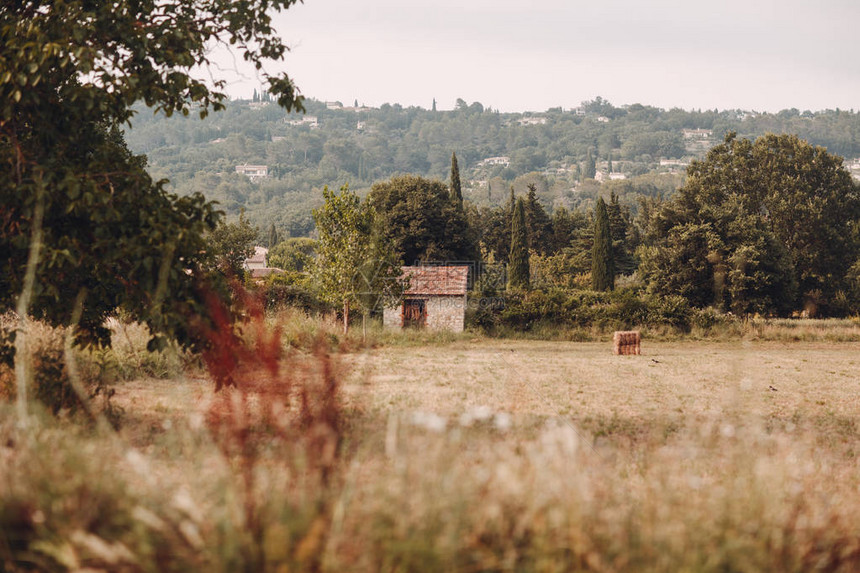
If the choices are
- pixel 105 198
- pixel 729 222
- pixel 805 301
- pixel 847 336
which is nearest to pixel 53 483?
pixel 105 198

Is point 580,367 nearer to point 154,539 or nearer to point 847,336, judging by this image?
point 154,539

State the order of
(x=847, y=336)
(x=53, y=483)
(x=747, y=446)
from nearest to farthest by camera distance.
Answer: (x=53, y=483)
(x=747, y=446)
(x=847, y=336)

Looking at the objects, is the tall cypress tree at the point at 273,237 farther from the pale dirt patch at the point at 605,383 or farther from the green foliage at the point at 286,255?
the pale dirt patch at the point at 605,383

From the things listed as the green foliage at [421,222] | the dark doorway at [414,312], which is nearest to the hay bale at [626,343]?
the dark doorway at [414,312]

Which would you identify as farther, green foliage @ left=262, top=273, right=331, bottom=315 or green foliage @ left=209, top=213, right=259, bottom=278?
green foliage @ left=209, top=213, right=259, bottom=278

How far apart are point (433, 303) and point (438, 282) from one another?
3.63ft

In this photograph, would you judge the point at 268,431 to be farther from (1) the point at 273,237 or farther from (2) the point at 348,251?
(1) the point at 273,237

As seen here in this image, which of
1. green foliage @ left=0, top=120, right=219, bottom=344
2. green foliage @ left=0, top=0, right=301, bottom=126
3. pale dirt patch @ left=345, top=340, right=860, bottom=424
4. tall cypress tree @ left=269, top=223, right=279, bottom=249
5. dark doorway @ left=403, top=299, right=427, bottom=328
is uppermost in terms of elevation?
green foliage @ left=0, top=0, right=301, bottom=126

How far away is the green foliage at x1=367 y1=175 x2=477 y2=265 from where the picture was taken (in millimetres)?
47000

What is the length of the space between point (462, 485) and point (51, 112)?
6.33 m

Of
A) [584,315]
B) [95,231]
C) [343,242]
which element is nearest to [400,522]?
[95,231]

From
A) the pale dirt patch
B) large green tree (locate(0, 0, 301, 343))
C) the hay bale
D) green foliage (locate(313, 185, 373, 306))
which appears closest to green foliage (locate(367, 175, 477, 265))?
green foliage (locate(313, 185, 373, 306))

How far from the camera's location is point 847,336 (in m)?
30.2

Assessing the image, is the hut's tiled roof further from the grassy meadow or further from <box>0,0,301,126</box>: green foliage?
the grassy meadow
